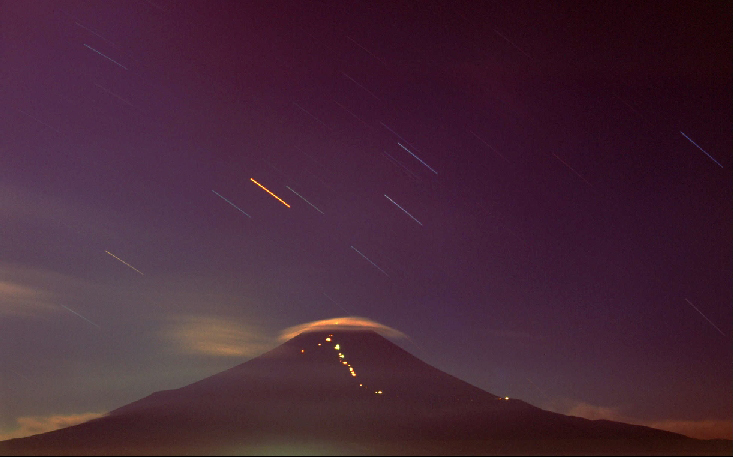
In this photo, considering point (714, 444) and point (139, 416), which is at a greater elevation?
point (139, 416)

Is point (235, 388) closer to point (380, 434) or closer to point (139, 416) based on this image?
point (139, 416)

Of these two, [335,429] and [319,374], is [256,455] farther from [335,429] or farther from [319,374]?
[319,374]

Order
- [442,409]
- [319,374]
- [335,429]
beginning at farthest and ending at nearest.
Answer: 1. [319,374]
2. [442,409]
3. [335,429]

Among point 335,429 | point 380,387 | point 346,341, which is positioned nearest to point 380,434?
point 335,429

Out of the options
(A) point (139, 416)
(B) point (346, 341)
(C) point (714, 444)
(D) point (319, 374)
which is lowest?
(C) point (714, 444)

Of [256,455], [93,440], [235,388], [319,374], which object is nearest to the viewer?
[256,455]

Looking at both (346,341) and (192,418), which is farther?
(346,341)

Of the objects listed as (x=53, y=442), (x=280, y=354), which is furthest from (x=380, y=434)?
(x=280, y=354)
